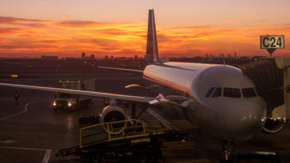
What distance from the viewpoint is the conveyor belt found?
1421 cm

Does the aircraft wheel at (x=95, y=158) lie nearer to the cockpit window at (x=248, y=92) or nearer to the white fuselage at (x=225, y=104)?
the white fuselage at (x=225, y=104)

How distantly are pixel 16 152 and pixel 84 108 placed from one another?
1774cm

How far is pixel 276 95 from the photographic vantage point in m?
15.1

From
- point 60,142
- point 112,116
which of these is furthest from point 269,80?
point 60,142

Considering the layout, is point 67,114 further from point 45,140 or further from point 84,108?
point 45,140

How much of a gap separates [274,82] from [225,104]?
439 centimetres

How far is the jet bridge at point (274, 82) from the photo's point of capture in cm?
1449

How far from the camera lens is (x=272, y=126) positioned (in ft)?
54.0

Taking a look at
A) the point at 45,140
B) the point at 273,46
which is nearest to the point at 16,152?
the point at 45,140

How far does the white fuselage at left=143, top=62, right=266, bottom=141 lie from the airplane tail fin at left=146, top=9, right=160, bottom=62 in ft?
62.6

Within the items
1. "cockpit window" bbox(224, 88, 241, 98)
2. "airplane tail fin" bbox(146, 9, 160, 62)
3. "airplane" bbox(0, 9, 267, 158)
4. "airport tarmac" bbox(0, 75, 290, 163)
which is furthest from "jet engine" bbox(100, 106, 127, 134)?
"airplane tail fin" bbox(146, 9, 160, 62)

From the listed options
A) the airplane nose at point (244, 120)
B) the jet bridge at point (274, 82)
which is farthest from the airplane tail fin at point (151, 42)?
the airplane nose at point (244, 120)

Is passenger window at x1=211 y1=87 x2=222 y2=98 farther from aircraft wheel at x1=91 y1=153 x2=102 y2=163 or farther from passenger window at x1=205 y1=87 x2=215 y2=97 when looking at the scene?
aircraft wheel at x1=91 y1=153 x2=102 y2=163

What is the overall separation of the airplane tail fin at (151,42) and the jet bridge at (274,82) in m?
18.4
